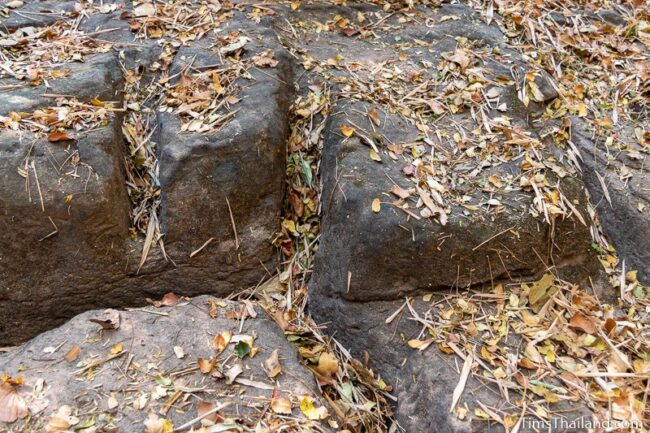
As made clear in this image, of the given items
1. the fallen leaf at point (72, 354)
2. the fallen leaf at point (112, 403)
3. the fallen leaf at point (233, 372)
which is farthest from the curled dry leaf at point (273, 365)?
the fallen leaf at point (72, 354)

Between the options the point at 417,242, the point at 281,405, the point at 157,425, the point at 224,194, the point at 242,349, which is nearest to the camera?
the point at 157,425

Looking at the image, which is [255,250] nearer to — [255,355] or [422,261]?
[255,355]

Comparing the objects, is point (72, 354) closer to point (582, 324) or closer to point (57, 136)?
point (57, 136)

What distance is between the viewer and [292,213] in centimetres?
323

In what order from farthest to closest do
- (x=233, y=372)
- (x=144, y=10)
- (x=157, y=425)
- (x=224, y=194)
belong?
(x=144, y=10) → (x=224, y=194) → (x=233, y=372) → (x=157, y=425)

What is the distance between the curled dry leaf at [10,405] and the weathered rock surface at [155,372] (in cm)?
3

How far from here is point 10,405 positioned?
2.30m

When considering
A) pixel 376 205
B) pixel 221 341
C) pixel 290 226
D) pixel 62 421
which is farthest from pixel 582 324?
pixel 62 421

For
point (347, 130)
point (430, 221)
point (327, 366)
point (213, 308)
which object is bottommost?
point (327, 366)

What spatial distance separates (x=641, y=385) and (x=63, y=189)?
2.76m

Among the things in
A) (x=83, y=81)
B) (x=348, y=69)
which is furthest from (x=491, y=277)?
(x=83, y=81)

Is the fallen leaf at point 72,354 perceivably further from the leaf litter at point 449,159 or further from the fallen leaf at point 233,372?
the fallen leaf at point 233,372

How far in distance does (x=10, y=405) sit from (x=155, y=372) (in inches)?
22.1

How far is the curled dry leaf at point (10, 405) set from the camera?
227cm
